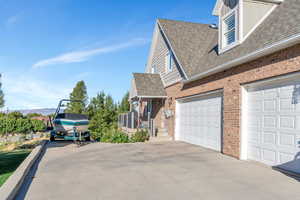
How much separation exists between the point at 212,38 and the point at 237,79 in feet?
23.1

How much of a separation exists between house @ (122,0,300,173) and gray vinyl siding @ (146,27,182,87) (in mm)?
122

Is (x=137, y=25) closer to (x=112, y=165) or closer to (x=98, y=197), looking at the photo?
(x=112, y=165)

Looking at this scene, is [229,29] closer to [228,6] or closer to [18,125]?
[228,6]

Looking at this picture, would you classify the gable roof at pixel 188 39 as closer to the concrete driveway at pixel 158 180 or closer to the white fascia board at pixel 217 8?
the white fascia board at pixel 217 8

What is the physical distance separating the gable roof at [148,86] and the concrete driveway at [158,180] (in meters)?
7.76

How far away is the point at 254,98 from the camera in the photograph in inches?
308

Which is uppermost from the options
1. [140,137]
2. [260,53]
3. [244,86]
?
[260,53]

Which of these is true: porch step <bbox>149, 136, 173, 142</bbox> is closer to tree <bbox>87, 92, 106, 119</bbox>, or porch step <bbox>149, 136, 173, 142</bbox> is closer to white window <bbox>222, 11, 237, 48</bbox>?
white window <bbox>222, 11, 237, 48</bbox>

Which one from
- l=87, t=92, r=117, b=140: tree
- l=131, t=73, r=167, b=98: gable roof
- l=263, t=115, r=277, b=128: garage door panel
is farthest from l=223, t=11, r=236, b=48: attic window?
l=87, t=92, r=117, b=140: tree

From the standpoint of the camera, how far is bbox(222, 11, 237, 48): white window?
9.89m

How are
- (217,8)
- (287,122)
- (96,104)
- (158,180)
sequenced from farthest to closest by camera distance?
(96,104) < (217,8) < (287,122) < (158,180)

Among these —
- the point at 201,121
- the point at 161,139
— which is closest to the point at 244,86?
the point at 201,121

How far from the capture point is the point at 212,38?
1469 centimetres

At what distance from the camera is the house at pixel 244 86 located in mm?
6434
